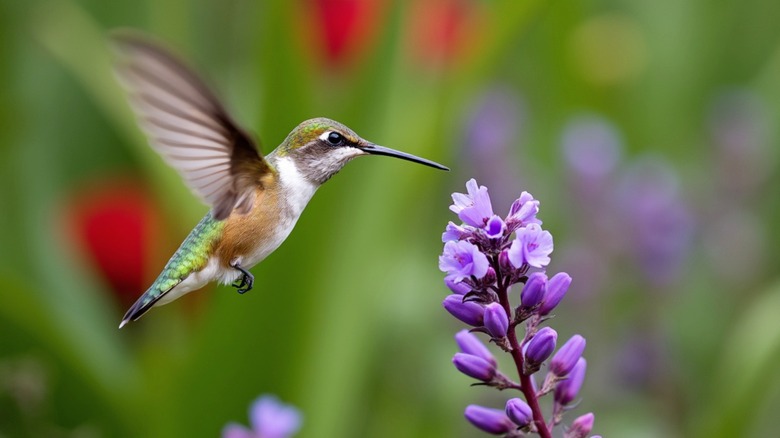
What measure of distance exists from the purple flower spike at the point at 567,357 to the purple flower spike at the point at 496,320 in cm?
13

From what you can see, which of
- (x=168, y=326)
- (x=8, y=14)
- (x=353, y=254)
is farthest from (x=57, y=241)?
(x=353, y=254)

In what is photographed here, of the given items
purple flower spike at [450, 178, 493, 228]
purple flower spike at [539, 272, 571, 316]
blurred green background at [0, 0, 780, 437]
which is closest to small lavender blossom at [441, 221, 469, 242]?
purple flower spike at [450, 178, 493, 228]

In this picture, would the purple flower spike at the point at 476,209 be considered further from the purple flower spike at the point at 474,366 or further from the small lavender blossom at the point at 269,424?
the small lavender blossom at the point at 269,424

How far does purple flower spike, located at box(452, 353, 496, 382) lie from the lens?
130 cm

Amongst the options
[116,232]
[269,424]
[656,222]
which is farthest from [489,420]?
[116,232]

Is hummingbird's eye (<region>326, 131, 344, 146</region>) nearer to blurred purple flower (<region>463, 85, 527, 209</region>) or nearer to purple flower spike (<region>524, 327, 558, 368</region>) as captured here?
purple flower spike (<region>524, 327, 558, 368</region>)

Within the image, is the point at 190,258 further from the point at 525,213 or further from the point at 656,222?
the point at 656,222

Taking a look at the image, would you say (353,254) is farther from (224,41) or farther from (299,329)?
(224,41)

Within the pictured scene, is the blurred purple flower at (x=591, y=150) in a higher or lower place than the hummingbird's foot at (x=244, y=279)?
lower

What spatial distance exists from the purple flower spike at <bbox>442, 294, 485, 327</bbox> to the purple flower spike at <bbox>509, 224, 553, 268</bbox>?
0.10 metres

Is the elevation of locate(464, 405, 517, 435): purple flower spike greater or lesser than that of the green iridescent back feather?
lesser

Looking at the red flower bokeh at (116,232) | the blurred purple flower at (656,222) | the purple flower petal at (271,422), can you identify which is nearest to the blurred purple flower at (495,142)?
the blurred purple flower at (656,222)

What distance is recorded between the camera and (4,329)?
2568 mm

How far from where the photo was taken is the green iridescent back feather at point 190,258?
1.55m
